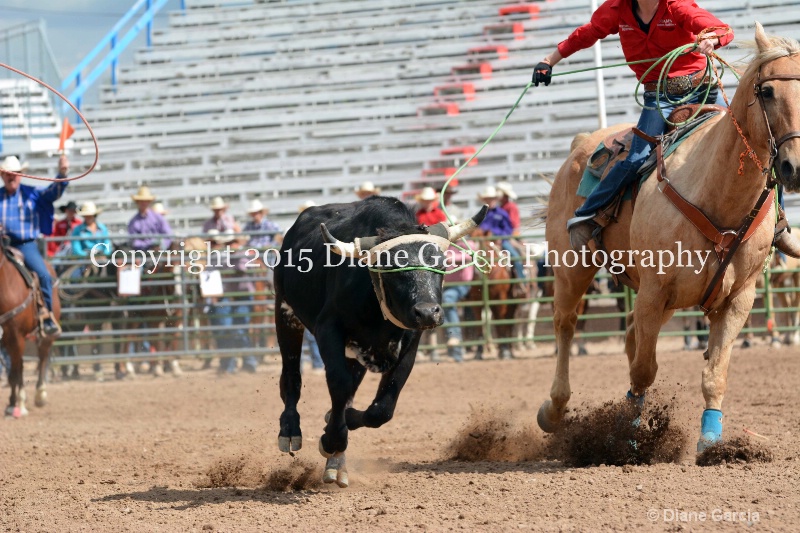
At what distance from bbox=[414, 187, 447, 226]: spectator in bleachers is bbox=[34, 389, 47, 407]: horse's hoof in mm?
4698

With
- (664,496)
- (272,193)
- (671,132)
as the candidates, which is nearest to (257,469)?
(664,496)

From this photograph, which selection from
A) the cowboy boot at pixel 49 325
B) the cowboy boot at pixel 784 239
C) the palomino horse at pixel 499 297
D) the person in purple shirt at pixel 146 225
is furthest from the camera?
the person in purple shirt at pixel 146 225

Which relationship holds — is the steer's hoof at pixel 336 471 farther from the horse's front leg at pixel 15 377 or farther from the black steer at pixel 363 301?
the horse's front leg at pixel 15 377

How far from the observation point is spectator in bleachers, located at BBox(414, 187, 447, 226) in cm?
1229

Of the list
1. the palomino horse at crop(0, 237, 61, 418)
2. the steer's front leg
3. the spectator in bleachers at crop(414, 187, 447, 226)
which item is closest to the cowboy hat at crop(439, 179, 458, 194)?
the spectator in bleachers at crop(414, 187, 447, 226)

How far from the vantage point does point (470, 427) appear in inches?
259

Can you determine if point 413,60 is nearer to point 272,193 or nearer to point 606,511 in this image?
point 272,193

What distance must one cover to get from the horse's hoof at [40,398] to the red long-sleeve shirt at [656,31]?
6.63 meters

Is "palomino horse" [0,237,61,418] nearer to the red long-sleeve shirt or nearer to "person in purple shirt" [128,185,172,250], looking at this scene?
"person in purple shirt" [128,185,172,250]

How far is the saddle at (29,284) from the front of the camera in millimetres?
9875

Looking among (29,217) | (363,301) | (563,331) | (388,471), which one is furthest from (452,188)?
(363,301)

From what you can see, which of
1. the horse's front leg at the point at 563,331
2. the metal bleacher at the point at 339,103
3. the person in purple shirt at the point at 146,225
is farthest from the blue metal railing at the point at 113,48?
the horse's front leg at the point at 563,331

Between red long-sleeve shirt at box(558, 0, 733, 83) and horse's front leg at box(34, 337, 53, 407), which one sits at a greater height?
red long-sleeve shirt at box(558, 0, 733, 83)

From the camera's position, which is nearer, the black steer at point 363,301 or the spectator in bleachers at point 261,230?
the black steer at point 363,301
